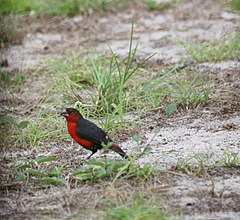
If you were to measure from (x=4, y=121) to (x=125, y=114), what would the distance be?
3.17 ft

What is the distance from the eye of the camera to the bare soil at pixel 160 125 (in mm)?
3742

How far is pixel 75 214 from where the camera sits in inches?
141

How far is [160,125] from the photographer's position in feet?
17.4

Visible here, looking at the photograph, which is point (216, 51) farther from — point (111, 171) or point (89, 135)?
point (111, 171)

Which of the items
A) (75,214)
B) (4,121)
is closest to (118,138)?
(4,121)

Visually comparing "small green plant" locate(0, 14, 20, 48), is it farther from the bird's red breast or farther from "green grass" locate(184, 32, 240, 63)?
the bird's red breast

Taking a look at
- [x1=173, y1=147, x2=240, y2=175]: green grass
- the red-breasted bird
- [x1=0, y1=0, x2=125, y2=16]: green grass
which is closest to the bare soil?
[x1=173, y1=147, x2=240, y2=175]: green grass

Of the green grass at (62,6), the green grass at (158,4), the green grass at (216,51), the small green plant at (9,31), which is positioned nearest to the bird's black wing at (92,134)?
the green grass at (216,51)

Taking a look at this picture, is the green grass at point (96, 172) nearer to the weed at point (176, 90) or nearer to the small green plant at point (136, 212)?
the small green plant at point (136, 212)

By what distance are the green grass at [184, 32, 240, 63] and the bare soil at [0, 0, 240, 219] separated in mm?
100

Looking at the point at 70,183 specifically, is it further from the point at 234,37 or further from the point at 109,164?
the point at 234,37

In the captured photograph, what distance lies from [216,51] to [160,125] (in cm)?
183

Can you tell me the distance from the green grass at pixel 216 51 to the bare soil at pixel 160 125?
3.9 inches

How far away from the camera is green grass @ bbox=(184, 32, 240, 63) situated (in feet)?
22.3
